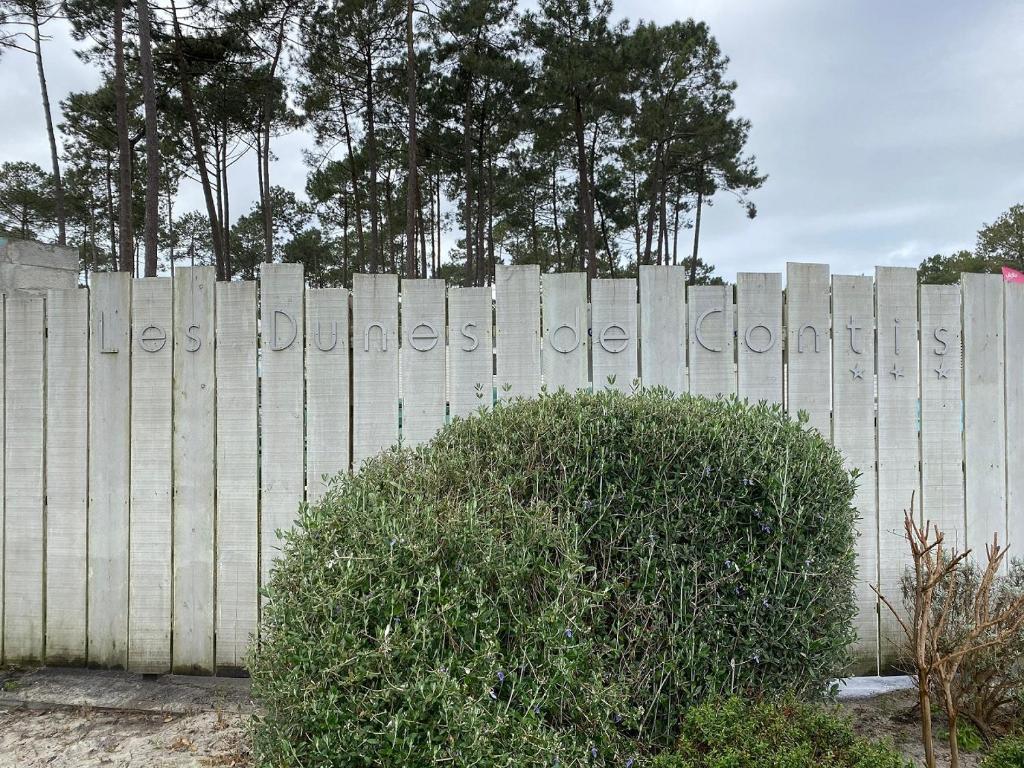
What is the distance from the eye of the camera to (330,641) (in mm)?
1572

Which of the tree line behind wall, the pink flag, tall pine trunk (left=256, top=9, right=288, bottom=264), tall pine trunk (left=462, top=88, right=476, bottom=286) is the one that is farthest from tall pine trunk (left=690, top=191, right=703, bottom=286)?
the pink flag

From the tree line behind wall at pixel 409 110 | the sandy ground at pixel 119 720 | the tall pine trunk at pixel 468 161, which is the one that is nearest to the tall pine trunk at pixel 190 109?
the tree line behind wall at pixel 409 110

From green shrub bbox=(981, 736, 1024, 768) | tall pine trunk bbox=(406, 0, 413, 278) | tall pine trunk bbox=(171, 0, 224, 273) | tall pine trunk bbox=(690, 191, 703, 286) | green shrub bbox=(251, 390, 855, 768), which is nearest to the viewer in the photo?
green shrub bbox=(251, 390, 855, 768)

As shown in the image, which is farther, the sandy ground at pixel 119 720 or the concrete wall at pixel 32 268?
the concrete wall at pixel 32 268

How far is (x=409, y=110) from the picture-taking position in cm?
1426

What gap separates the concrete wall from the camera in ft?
12.5

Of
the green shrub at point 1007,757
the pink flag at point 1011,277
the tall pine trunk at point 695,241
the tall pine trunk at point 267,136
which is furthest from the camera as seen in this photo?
the tall pine trunk at point 695,241

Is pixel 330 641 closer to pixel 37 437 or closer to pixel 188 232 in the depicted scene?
pixel 37 437

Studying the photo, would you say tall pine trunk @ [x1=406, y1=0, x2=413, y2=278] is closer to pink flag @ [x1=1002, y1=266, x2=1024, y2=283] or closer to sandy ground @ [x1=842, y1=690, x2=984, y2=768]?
pink flag @ [x1=1002, y1=266, x2=1024, y2=283]

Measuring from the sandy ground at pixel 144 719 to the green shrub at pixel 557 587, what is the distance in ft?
3.63

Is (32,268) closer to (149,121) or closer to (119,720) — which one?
(119,720)

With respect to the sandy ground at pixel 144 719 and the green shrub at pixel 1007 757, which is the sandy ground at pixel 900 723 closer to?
the sandy ground at pixel 144 719

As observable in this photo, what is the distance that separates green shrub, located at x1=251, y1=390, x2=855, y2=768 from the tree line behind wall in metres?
9.96

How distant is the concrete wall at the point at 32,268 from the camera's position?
3809 mm
